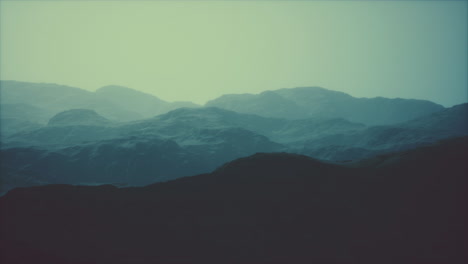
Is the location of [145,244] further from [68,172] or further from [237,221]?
[68,172]

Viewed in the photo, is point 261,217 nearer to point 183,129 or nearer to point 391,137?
point 391,137

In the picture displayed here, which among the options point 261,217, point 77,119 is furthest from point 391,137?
point 77,119

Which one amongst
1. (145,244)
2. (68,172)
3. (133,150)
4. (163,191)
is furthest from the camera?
(133,150)

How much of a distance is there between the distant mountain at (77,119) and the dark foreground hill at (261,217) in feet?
474

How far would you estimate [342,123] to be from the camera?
7313 inches

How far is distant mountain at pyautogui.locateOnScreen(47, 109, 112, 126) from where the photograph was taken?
166 metres

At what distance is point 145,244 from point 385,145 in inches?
4817

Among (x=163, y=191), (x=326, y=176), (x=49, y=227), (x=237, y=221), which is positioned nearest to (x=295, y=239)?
(x=237, y=221)

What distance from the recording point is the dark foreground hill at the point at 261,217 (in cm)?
2639

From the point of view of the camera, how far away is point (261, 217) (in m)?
31.8

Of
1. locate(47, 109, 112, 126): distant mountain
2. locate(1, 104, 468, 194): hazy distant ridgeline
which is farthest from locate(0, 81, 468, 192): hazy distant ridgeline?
locate(1, 104, 468, 194): hazy distant ridgeline

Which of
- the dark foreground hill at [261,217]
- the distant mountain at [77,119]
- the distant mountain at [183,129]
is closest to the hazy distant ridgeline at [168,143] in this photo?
the distant mountain at [77,119]

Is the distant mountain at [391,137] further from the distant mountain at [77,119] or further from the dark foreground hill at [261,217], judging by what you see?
the distant mountain at [77,119]

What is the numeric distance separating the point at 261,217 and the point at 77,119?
6703 inches
